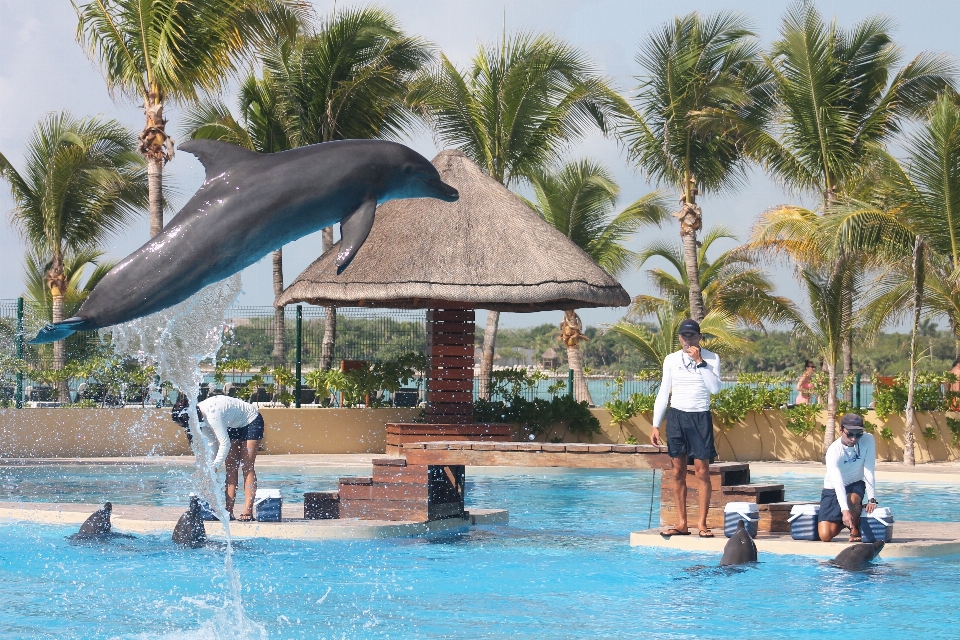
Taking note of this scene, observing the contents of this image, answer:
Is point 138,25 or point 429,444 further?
point 138,25

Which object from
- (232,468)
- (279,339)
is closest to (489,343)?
(279,339)

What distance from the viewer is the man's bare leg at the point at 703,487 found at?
9.55 meters

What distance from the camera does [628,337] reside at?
29.0 meters

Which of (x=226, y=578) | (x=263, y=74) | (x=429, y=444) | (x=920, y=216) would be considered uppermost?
(x=263, y=74)

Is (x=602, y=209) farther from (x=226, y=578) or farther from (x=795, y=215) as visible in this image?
(x=226, y=578)

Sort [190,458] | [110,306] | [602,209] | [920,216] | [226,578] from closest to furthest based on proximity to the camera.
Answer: [110,306], [226,578], [190,458], [920,216], [602,209]

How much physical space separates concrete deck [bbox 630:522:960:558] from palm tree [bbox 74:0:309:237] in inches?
465

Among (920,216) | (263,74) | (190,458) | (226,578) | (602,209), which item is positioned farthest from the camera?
(602,209)

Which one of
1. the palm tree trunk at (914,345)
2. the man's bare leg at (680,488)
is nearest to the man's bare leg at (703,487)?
the man's bare leg at (680,488)

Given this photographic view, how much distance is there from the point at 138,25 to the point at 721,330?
14.6m

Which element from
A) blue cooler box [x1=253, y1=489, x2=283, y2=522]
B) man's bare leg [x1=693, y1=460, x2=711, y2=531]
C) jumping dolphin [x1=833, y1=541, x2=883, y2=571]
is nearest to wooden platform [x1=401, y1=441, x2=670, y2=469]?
man's bare leg [x1=693, y1=460, x2=711, y2=531]

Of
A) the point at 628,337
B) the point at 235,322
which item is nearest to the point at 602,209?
the point at 628,337

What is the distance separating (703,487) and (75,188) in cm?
2249

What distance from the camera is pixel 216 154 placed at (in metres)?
6.10
